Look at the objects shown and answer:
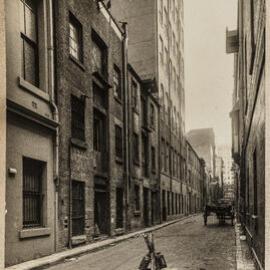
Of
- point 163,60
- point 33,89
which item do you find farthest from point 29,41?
point 163,60

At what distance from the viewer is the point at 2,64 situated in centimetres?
526

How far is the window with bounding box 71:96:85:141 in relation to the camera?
14594 mm

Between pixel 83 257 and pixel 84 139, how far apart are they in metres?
4.76

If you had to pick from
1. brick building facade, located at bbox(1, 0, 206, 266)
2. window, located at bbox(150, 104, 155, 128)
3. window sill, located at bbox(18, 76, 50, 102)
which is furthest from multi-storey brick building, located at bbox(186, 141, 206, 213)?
window sill, located at bbox(18, 76, 50, 102)

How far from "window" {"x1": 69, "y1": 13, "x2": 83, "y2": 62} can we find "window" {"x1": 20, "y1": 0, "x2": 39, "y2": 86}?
287 centimetres

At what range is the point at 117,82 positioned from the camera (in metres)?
20.8

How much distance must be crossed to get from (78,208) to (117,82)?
7.98m

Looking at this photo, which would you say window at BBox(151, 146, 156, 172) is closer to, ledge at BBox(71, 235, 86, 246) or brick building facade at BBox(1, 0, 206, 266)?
brick building facade at BBox(1, 0, 206, 266)

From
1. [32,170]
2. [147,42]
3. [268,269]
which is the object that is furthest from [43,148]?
[147,42]

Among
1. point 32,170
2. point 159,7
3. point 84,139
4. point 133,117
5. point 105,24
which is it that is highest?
point 159,7

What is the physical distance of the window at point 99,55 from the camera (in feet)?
57.0

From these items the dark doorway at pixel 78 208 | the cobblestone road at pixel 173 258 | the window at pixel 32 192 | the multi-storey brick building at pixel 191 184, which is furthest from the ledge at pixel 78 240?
the multi-storey brick building at pixel 191 184

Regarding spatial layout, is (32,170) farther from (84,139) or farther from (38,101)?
(84,139)

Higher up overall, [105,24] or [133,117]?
[105,24]
